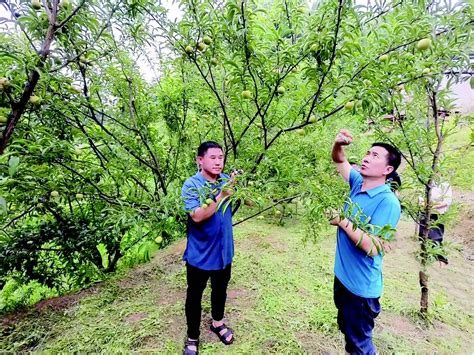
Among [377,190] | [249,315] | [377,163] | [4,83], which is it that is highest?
[4,83]

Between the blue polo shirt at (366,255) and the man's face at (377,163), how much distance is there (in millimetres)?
85

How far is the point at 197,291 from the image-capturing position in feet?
6.86

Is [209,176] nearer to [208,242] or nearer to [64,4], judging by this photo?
[208,242]

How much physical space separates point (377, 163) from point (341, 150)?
0.31 meters

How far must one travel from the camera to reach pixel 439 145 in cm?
243

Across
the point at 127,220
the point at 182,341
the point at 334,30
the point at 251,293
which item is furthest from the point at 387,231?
the point at 251,293

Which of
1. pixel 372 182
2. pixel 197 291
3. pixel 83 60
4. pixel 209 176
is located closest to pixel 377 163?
pixel 372 182

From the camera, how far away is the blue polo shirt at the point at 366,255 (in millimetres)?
1689

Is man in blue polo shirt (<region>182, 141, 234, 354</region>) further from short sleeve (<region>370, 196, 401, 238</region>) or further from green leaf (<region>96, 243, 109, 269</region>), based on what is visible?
green leaf (<region>96, 243, 109, 269</region>)

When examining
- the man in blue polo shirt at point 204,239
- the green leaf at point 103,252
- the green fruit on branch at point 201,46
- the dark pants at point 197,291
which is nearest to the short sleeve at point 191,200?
the man in blue polo shirt at point 204,239

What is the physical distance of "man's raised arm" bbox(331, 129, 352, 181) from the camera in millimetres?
1890

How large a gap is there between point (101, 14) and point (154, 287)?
2.52 metres

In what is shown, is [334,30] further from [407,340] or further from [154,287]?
[154,287]

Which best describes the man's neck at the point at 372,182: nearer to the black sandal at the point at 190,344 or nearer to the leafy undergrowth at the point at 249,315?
the leafy undergrowth at the point at 249,315
